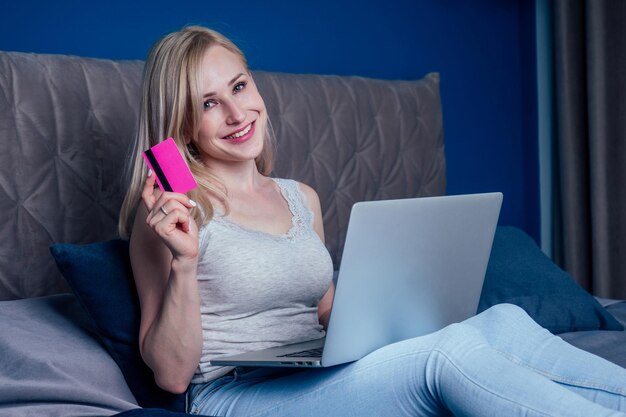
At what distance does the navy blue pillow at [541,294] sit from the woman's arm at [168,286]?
92 centimetres

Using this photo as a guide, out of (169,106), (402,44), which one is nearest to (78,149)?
(169,106)

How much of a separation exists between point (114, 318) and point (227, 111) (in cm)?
49

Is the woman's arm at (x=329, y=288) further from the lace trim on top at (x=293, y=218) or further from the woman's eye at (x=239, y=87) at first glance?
the woman's eye at (x=239, y=87)

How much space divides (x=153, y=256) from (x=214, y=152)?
315 millimetres

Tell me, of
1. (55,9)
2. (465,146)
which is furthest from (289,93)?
(465,146)

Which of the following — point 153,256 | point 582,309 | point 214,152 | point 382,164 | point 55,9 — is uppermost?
point 55,9

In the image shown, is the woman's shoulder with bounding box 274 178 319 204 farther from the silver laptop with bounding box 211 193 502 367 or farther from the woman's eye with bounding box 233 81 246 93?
the silver laptop with bounding box 211 193 502 367

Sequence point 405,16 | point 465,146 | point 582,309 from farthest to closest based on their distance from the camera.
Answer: point 465,146 → point 405,16 → point 582,309

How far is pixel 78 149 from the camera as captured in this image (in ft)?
6.29

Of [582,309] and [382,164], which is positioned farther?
[382,164]

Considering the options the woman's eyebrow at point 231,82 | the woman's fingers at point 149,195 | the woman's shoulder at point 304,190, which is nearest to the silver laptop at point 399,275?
the woman's fingers at point 149,195

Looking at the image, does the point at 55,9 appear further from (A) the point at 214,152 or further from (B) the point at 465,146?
(B) the point at 465,146

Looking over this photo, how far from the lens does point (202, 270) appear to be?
1.56m

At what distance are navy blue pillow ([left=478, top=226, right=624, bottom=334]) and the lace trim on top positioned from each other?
0.56 meters
